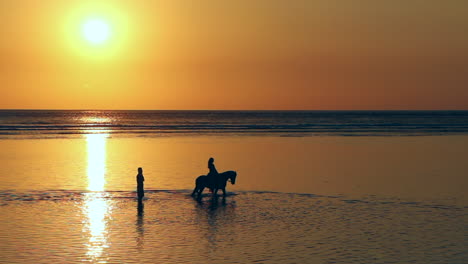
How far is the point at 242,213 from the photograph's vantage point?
66.0 ft

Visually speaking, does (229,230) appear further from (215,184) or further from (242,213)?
(215,184)

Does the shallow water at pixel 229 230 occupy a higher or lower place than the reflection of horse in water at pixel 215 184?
lower

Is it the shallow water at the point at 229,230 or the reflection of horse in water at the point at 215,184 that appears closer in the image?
the shallow water at the point at 229,230

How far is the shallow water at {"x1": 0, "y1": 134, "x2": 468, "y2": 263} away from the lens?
1480 cm

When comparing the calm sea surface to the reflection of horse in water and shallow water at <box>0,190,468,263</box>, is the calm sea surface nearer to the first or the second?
shallow water at <box>0,190,468,263</box>

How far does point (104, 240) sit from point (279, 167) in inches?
754

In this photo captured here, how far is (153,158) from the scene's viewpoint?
3947cm

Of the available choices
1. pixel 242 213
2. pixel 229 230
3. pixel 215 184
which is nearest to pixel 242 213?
pixel 242 213

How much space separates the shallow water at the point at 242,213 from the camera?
14797 mm

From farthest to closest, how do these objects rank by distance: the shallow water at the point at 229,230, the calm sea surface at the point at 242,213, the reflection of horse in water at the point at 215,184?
the reflection of horse in water at the point at 215,184 < the calm sea surface at the point at 242,213 < the shallow water at the point at 229,230

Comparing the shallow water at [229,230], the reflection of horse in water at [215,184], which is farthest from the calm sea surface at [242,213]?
the reflection of horse in water at [215,184]

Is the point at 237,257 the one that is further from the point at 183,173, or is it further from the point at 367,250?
the point at 183,173

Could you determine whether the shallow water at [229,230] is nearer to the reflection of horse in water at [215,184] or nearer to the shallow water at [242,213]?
the shallow water at [242,213]

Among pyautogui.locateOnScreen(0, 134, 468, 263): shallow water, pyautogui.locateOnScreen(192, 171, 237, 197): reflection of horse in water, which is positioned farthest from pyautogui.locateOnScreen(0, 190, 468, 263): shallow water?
pyautogui.locateOnScreen(192, 171, 237, 197): reflection of horse in water
